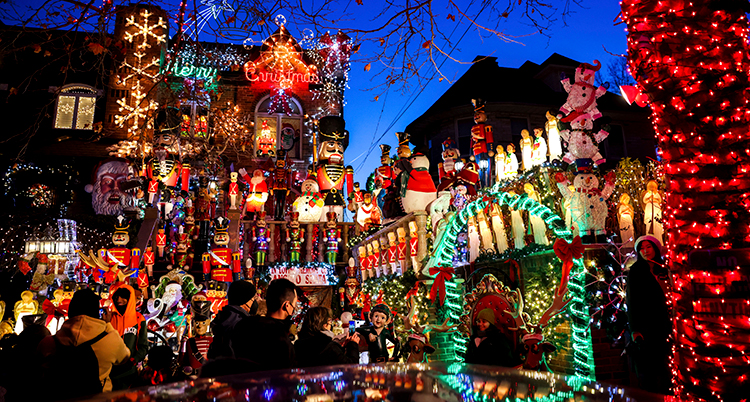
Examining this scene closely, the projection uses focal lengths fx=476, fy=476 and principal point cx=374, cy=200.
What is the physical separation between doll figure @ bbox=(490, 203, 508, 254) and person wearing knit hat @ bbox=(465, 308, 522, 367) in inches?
123

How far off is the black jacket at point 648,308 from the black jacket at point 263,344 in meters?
3.52

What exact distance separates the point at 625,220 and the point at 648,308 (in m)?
3.79

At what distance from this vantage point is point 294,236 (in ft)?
58.2

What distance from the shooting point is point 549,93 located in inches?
825

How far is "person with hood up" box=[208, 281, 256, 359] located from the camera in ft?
11.1

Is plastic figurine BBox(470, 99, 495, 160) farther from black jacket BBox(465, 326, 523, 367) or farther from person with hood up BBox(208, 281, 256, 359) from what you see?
person with hood up BBox(208, 281, 256, 359)

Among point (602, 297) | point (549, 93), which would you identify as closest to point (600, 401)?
point (602, 297)

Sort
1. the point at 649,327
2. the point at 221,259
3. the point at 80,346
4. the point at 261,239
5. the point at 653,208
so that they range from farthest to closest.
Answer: the point at 261,239
the point at 221,259
the point at 653,208
the point at 649,327
the point at 80,346

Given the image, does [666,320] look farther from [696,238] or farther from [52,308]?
[52,308]

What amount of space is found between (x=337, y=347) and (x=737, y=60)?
3.62m

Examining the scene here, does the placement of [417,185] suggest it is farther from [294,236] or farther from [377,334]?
[294,236]

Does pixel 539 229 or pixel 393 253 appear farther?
pixel 393 253

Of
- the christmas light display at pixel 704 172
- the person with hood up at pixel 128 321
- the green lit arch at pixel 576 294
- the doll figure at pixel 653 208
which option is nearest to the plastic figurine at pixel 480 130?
the green lit arch at pixel 576 294

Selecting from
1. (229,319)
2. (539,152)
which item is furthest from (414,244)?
(229,319)
